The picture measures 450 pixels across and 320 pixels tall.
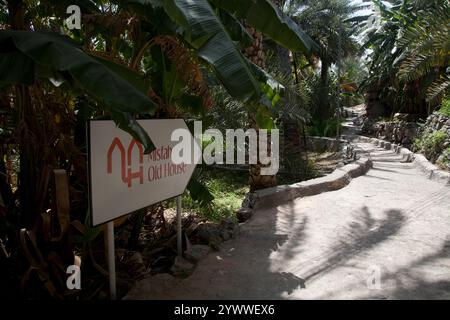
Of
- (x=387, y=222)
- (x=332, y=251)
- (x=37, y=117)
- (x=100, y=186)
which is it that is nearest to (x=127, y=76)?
(x=100, y=186)

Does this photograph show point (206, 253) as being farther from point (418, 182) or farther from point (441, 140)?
point (441, 140)

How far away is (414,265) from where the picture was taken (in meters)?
4.05

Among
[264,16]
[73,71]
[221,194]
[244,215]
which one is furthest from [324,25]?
[73,71]

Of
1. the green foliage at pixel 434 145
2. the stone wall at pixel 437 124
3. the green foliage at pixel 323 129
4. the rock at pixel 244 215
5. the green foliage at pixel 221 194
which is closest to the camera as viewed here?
the rock at pixel 244 215

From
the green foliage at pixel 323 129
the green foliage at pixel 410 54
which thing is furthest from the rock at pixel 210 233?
the green foliage at pixel 323 129

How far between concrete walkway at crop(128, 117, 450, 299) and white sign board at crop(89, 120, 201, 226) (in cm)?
83

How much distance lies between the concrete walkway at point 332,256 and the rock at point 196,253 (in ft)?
0.33

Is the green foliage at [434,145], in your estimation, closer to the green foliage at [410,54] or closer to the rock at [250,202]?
the green foliage at [410,54]

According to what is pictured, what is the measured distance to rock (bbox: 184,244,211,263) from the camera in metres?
4.31

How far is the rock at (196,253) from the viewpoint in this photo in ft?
14.1

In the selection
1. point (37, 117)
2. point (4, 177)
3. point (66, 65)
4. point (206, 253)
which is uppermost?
point (66, 65)

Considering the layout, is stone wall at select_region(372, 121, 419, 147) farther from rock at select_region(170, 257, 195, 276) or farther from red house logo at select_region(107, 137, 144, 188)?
red house logo at select_region(107, 137, 144, 188)

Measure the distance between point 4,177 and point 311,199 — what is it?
4912 mm

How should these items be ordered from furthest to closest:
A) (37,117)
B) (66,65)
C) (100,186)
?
(37,117) < (100,186) < (66,65)
